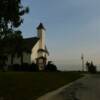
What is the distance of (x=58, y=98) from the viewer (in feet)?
59.3

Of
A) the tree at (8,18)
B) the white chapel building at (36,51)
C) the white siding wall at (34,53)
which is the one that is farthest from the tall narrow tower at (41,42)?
the tree at (8,18)

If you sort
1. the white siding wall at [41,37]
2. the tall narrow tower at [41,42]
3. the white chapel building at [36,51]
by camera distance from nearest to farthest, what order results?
the white chapel building at [36,51] → the tall narrow tower at [41,42] → the white siding wall at [41,37]

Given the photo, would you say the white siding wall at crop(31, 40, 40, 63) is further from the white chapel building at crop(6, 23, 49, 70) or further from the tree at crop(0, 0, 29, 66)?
the tree at crop(0, 0, 29, 66)

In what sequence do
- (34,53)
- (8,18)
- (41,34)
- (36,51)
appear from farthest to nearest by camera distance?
(41,34)
(36,51)
(34,53)
(8,18)

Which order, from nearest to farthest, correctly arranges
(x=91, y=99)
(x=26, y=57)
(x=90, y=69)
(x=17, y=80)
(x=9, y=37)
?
(x=91, y=99) < (x=17, y=80) < (x=9, y=37) < (x=90, y=69) < (x=26, y=57)

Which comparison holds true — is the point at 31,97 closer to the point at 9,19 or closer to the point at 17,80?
the point at 17,80

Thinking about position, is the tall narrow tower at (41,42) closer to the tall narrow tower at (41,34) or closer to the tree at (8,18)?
the tall narrow tower at (41,34)

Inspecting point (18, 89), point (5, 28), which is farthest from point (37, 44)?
point (18, 89)

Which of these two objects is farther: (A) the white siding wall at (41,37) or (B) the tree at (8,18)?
(A) the white siding wall at (41,37)

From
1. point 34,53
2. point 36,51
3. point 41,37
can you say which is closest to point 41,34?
point 41,37

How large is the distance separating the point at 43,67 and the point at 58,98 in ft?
122

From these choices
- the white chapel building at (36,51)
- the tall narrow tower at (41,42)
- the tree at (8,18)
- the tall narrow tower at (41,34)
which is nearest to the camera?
the tree at (8,18)

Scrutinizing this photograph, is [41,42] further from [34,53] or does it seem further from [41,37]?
[34,53]

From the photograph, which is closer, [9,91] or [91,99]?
[91,99]
